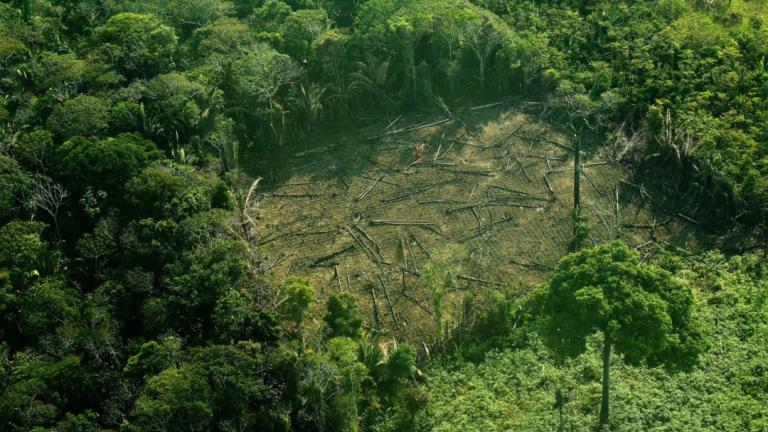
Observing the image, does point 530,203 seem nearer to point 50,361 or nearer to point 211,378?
point 211,378

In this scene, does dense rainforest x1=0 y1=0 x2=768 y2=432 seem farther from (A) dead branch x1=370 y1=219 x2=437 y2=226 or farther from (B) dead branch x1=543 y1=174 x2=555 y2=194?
(B) dead branch x1=543 y1=174 x2=555 y2=194

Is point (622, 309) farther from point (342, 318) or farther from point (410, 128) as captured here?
point (410, 128)

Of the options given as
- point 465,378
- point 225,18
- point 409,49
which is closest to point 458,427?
point 465,378

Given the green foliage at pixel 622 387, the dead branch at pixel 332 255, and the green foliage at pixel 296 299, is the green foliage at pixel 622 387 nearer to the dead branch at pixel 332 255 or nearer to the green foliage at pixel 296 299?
the green foliage at pixel 296 299

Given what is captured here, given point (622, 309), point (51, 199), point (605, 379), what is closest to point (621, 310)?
point (622, 309)

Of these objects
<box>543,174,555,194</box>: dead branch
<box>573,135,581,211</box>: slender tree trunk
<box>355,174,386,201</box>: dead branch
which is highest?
<box>573,135,581,211</box>: slender tree trunk

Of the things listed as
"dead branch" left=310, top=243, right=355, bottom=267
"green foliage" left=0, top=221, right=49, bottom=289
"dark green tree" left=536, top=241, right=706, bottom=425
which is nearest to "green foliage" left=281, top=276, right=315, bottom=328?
"dead branch" left=310, top=243, right=355, bottom=267

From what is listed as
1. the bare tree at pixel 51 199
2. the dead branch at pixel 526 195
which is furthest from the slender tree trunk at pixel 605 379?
the bare tree at pixel 51 199
